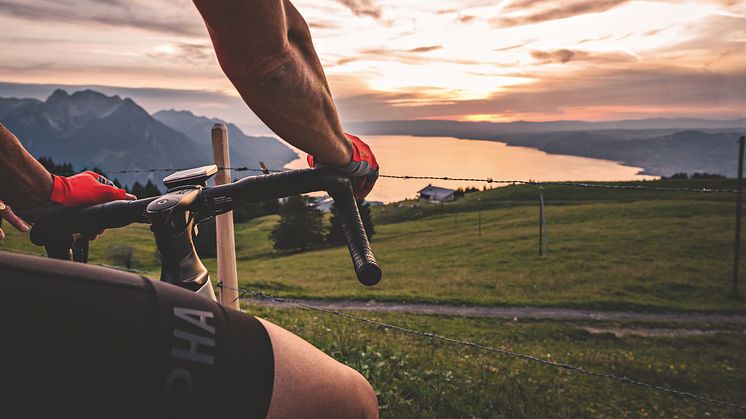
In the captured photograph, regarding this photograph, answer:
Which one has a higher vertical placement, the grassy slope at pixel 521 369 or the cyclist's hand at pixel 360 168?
the cyclist's hand at pixel 360 168

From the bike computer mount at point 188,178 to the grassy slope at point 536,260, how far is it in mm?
34123

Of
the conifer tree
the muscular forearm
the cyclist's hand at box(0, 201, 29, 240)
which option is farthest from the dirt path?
the conifer tree

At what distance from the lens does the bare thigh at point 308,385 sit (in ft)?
3.93

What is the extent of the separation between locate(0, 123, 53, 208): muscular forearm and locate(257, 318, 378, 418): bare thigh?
3.94 ft

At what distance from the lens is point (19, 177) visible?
1.84 m

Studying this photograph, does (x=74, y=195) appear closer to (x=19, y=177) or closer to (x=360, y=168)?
(x=19, y=177)

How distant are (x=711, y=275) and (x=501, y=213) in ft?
144

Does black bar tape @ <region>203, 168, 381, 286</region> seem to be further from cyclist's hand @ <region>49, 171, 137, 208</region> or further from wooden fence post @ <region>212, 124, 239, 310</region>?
wooden fence post @ <region>212, 124, 239, 310</region>

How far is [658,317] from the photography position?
31.9m

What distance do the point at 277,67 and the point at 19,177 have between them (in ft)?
4.07

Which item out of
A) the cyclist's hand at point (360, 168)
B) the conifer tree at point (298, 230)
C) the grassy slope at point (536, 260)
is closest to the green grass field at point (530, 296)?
the grassy slope at point (536, 260)

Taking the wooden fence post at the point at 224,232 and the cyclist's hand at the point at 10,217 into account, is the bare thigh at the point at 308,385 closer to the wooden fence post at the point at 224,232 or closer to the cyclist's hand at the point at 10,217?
the cyclist's hand at the point at 10,217

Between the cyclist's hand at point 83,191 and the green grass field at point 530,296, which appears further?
the green grass field at point 530,296

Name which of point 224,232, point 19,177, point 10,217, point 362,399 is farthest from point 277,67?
point 224,232
